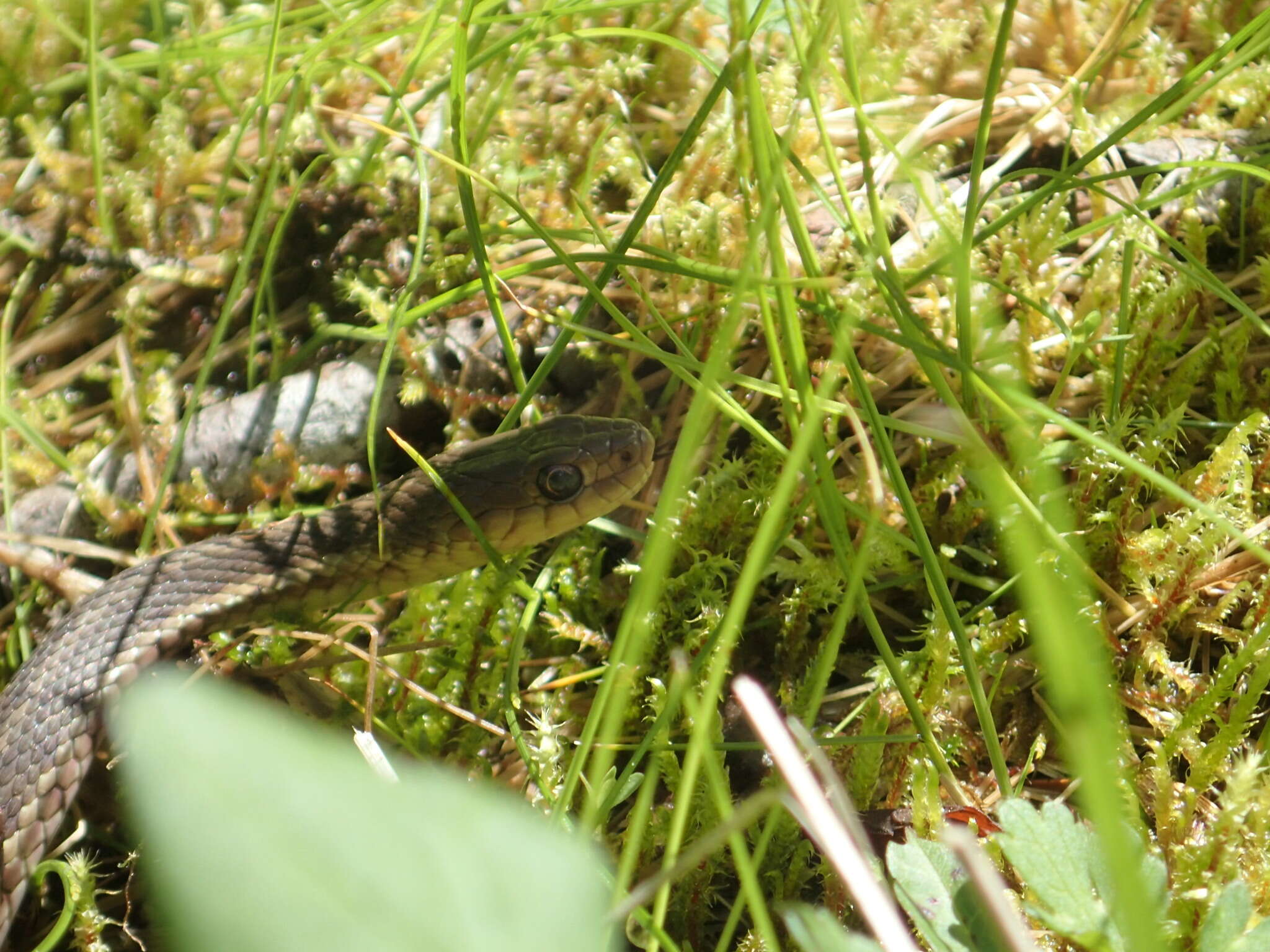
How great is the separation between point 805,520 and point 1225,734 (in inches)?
22.3

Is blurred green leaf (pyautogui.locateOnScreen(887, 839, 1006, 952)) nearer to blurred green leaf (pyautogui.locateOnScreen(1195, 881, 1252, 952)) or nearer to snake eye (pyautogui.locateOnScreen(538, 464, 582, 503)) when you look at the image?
blurred green leaf (pyautogui.locateOnScreen(1195, 881, 1252, 952))

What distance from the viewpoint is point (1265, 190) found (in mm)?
1474

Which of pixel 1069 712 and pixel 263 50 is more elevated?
pixel 1069 712

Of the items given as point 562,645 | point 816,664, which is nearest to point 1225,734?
point 816,664

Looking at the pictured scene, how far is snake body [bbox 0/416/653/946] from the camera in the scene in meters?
1.45

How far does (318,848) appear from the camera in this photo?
297 mm

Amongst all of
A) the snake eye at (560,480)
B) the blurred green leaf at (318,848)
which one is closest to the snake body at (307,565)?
the snake eye at (560,480)

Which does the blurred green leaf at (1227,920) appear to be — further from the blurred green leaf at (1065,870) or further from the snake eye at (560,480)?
the snake eye at (560,480)

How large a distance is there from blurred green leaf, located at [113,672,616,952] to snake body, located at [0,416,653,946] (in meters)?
1.13

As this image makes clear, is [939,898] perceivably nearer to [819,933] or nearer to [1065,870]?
[1065,870]

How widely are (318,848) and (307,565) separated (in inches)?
50.6

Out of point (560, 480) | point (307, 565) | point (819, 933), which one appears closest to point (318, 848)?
point (819, 933)

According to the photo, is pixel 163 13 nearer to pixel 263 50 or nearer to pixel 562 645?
pixel 263 50

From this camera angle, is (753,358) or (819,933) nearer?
(819,933)
